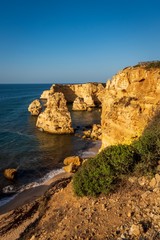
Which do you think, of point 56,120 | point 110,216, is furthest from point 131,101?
point 56,120

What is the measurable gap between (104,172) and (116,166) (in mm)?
719

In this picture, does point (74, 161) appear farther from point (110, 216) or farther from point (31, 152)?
point (110, 216)

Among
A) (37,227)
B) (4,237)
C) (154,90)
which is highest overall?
(154,90)

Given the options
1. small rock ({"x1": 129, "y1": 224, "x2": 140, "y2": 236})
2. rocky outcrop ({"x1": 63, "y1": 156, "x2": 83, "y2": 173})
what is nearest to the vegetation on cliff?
small rock ({"x1": 129, "y1": 224, "x2": 140, "y2": 236})

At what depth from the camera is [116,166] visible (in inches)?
428

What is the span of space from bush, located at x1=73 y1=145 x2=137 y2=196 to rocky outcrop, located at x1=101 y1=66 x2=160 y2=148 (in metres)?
7.21

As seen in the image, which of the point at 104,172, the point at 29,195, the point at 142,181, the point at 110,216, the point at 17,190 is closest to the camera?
the point at 110,216

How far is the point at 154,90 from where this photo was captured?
17.8m

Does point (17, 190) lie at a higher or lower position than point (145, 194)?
lower

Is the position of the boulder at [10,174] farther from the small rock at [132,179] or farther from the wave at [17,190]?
the small rock at [132,179]

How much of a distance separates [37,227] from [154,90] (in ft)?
43.2

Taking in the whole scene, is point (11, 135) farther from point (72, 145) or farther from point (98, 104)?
point (98, 104)

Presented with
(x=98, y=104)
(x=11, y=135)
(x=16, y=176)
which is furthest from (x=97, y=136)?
(x=98, y=104)

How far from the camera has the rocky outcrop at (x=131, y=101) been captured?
17.8 meters
